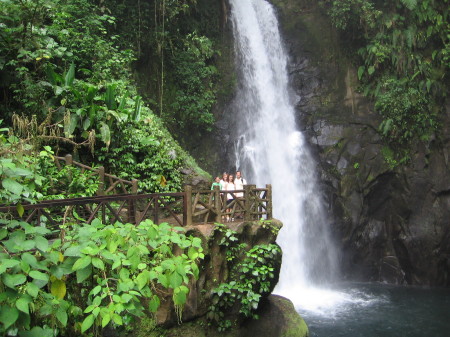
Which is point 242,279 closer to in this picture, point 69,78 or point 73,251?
point 73,251

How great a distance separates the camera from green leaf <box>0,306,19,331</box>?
310cm

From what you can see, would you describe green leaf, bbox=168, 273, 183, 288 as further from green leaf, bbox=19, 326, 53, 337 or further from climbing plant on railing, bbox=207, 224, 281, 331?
climbing plant on railing, bbox=207, 224, 281, 331

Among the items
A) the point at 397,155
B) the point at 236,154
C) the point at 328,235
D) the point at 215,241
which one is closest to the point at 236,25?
the point at 236,154

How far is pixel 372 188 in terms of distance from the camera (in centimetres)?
1711

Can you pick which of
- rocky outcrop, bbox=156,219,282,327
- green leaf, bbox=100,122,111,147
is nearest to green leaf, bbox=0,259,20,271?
rocky outcrop, bbox=156,219,282,327

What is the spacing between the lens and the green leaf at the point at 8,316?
3.10 metres

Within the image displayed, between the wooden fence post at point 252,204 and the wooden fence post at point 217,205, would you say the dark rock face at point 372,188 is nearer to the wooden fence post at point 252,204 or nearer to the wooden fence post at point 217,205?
the wooden fence post at point 252,204

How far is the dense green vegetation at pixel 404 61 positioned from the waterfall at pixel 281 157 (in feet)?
11.5

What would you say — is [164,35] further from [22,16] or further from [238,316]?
[238,316]

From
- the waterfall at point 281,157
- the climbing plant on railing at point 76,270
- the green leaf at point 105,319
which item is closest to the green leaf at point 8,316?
the climbing plant on railing at point 76,270

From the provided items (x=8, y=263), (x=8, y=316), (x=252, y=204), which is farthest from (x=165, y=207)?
(x=8, y=316)

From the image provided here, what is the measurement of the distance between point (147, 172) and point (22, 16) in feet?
16.4

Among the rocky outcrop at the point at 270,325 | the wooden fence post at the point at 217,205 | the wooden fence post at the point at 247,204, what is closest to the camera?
the rocky outcrop at the point at 270,325

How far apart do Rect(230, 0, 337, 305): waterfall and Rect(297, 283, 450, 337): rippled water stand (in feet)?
4.25
